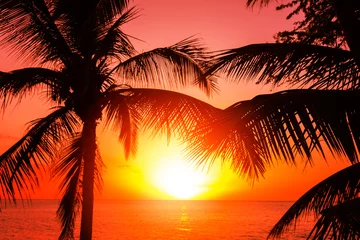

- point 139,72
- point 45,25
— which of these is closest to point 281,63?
point 139,72

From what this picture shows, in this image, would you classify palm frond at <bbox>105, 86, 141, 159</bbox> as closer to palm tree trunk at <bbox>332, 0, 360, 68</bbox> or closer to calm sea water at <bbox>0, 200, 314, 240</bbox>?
palm tree trunk at <bbox>332, 0, 360, 68</bbox>

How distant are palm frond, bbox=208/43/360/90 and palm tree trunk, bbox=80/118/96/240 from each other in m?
4.51

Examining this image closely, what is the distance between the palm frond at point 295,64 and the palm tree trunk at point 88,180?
451 cm

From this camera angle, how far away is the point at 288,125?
8.32 ft

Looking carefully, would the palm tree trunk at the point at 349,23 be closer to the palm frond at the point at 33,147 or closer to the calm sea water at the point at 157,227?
the palm frond at the point at 33,147

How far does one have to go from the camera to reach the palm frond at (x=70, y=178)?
7703 mm

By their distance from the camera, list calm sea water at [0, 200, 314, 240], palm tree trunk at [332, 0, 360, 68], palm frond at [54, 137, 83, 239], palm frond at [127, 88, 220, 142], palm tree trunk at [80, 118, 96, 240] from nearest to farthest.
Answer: palm tree trunk at [332, 0, 360, 68], palm frond at [127, 88, 220, 142], palm tree trunk at [80, 118, 96, 240], palm frond at [54, 137, 83, 239], calm sea water at [0, 200, 314, 240]

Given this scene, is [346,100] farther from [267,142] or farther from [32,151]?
[32,151]

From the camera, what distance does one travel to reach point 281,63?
3.16 metres

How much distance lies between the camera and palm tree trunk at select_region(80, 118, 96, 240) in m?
6.90

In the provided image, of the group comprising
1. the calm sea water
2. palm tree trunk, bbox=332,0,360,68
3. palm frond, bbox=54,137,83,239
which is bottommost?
the calm sea water

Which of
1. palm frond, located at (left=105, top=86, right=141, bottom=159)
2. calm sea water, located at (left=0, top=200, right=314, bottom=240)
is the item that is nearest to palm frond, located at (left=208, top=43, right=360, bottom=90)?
palm frond, located at (left=105, top=86, right=141, bottom=159)

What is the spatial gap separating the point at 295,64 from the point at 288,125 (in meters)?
0.80

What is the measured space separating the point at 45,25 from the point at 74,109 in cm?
177
